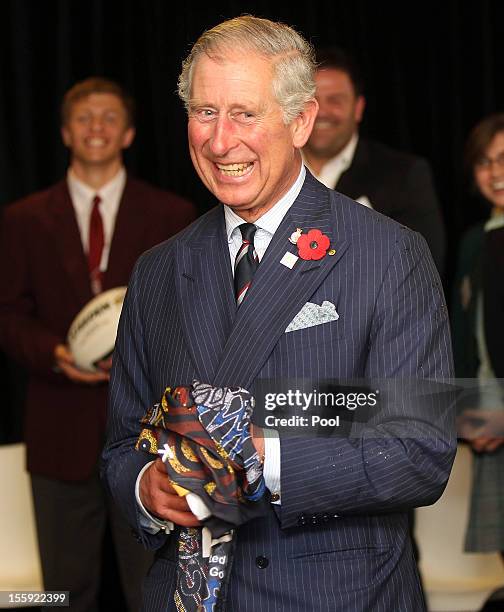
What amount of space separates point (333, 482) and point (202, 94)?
24.1 inches

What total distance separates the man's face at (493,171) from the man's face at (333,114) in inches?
15.3

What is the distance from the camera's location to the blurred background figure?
331cm

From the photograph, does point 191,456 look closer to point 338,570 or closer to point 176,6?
point 338,570

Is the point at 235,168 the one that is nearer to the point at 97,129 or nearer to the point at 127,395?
the point at 127,395

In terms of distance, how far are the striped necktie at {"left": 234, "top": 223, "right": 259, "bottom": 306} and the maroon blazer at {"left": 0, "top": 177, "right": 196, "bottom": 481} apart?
57.0 inches

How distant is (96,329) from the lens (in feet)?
10.4

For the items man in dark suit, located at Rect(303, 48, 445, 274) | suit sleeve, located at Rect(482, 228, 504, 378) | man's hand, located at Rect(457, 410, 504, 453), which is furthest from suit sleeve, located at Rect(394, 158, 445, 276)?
man's hand, located at Rect(457, 410, 504, 453)

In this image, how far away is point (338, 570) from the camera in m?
1.87

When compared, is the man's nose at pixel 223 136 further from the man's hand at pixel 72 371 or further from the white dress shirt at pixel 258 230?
the man's hand at pixel 72 371

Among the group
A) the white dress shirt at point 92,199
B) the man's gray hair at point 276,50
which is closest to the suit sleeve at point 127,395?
the man's gray hair at point 276,50

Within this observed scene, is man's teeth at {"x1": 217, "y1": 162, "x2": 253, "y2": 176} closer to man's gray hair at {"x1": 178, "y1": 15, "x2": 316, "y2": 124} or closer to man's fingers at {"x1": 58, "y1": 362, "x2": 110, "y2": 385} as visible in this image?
man's gray hair at {"x1": 178, "y1": 15, "x2": 316, "y2": 124}

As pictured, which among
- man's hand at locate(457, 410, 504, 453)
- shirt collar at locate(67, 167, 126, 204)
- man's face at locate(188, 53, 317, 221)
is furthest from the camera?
shirt collar at locate(67, 167, 126, 204)

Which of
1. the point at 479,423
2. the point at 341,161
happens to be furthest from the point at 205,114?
the point at 341,161

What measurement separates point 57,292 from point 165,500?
1759 millimetres
